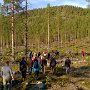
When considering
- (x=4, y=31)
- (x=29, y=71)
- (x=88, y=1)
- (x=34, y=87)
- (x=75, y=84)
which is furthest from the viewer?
(x=4, y=31)

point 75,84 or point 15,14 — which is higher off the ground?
point 15,14

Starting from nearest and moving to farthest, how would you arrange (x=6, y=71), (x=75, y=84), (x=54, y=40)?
(x=6, y=71)
(x=75, y=84)
(x=54, y=40)

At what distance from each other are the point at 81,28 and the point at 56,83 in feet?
376

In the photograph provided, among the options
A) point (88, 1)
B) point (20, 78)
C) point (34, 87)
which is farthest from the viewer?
point (88, 1)

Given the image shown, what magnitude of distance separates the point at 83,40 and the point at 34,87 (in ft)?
404

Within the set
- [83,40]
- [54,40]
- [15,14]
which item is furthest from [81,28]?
[15,14]

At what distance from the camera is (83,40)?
140875mm

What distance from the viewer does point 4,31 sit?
9788cm

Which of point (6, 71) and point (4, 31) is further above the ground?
point (4, 31)

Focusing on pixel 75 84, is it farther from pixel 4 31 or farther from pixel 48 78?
pixel 4 31

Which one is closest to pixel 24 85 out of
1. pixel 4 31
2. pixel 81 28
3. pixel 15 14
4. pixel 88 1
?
pixel 15 14

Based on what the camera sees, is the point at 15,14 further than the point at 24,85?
Yes

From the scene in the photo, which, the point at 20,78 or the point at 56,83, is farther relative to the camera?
the point at 20,78

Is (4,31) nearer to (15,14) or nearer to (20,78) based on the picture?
(15,14)
